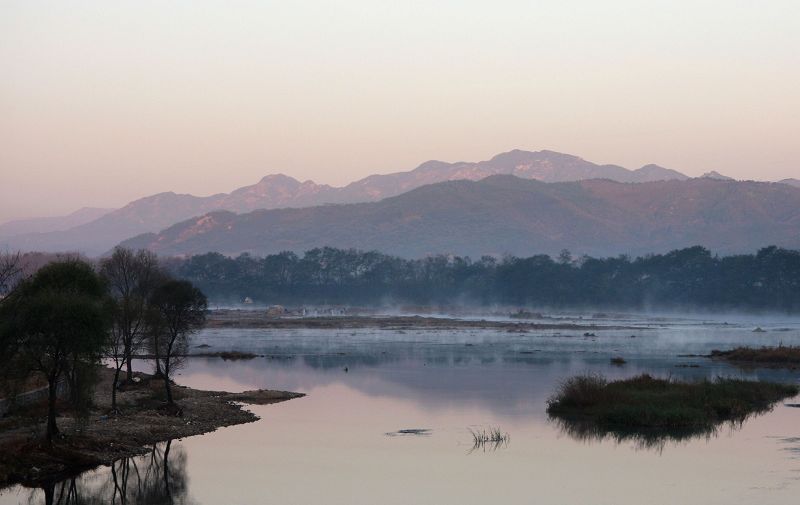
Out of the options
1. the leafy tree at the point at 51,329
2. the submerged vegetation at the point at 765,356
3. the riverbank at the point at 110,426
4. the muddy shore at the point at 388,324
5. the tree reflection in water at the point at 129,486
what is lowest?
the tree reflection in water at the point at 129,486

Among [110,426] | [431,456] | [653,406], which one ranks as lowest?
[431,456]

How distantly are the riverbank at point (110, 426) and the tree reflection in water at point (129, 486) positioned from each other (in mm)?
675

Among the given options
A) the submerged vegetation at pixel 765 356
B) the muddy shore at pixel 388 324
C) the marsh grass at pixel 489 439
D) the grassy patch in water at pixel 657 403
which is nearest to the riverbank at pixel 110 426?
the marsh grass at pixel 489 439

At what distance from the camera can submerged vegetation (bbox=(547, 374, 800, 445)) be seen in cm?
4497

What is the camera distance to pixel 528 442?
41500 millimetres

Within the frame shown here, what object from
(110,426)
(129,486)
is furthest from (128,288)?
(129,486)

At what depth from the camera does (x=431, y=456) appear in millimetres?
38375

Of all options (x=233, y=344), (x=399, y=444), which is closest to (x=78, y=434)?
(x=399, y=444)

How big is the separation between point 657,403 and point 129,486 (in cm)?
2446

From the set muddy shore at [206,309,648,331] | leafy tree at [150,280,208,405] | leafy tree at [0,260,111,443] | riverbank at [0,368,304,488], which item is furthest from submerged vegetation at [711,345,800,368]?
leafy tree at [0,260,111,443]

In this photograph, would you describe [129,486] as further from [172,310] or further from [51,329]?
[172,310]

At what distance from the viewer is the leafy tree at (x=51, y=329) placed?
33719mm

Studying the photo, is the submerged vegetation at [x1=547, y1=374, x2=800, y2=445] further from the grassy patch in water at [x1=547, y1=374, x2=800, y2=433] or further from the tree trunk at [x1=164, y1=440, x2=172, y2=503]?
the tree trunk at [x1=164, y1=440, x2=172, y2=503]

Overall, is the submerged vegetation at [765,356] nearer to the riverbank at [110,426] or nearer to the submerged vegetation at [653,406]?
the submerged vegetation at [653,406]
